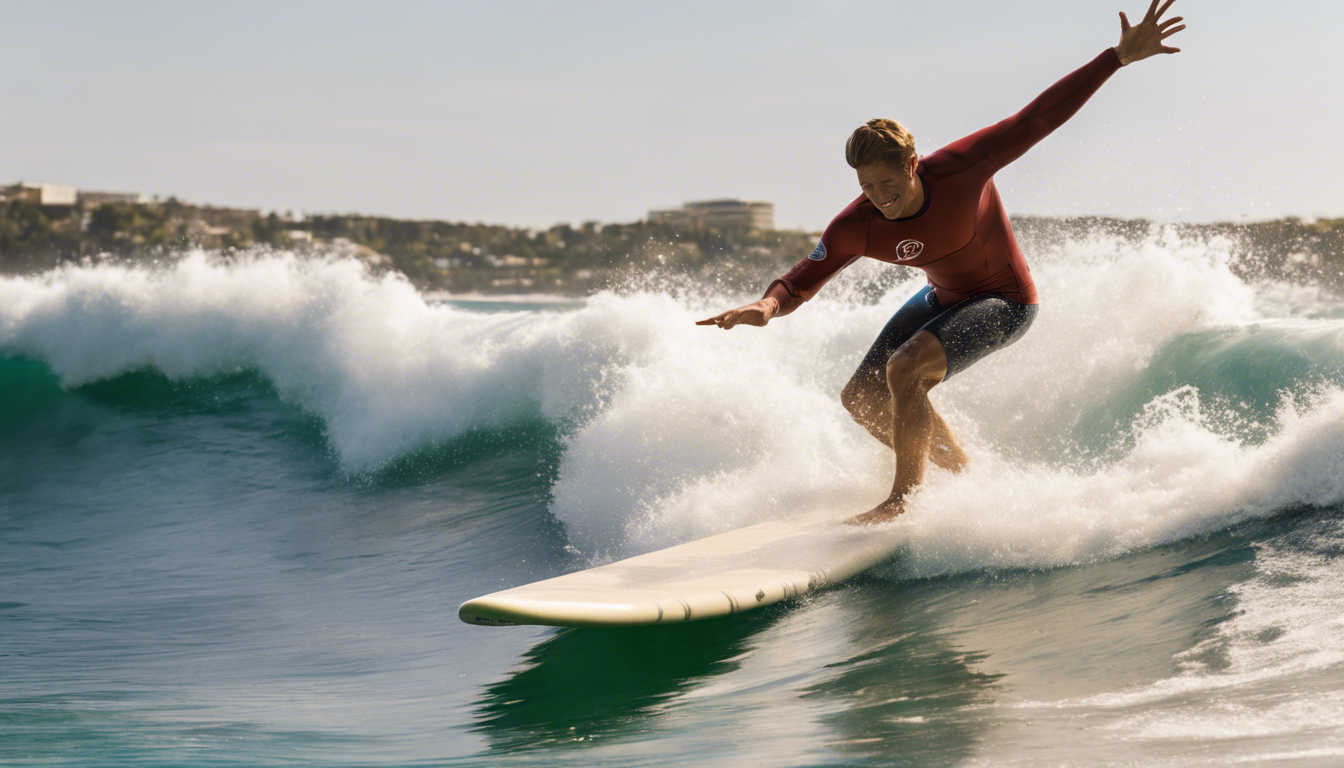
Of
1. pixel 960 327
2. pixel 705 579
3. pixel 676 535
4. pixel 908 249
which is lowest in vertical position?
pixel 676 535

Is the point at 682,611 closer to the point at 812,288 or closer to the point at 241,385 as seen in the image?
the point at 812,288

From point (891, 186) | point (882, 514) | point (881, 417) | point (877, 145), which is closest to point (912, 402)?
point (881, 417)

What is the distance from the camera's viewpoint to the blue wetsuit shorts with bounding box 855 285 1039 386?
13.9ft

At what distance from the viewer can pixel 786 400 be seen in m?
6.12

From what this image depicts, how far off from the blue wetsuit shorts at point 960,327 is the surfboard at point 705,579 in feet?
2.44

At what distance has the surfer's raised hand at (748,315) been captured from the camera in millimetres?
3707

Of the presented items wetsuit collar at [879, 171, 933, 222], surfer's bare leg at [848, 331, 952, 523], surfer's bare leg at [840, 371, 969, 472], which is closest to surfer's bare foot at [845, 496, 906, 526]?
surfer's bare leg at [848, 331, 952, 523]

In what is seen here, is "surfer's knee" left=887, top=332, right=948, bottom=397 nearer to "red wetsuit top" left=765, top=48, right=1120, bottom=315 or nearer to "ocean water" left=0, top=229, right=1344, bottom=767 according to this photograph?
"red wetsuit top" left=765, top=48, right=1120, bottom=315

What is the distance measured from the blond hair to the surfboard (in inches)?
58.5

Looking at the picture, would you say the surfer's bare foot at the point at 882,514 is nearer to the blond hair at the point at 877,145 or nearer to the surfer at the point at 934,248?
the surfer at the point at 934,248

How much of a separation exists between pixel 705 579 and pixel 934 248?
5.31 feet

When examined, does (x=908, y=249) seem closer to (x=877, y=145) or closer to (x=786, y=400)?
(x=877, y=145)

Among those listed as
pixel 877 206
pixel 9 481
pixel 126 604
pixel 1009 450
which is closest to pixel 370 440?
pixel 126 604

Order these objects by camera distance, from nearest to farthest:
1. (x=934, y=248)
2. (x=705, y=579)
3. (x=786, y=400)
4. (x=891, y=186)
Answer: (x=705, y=579)
(x=891, y=186)
(x=934, y=248)
(x=786, y=400)
